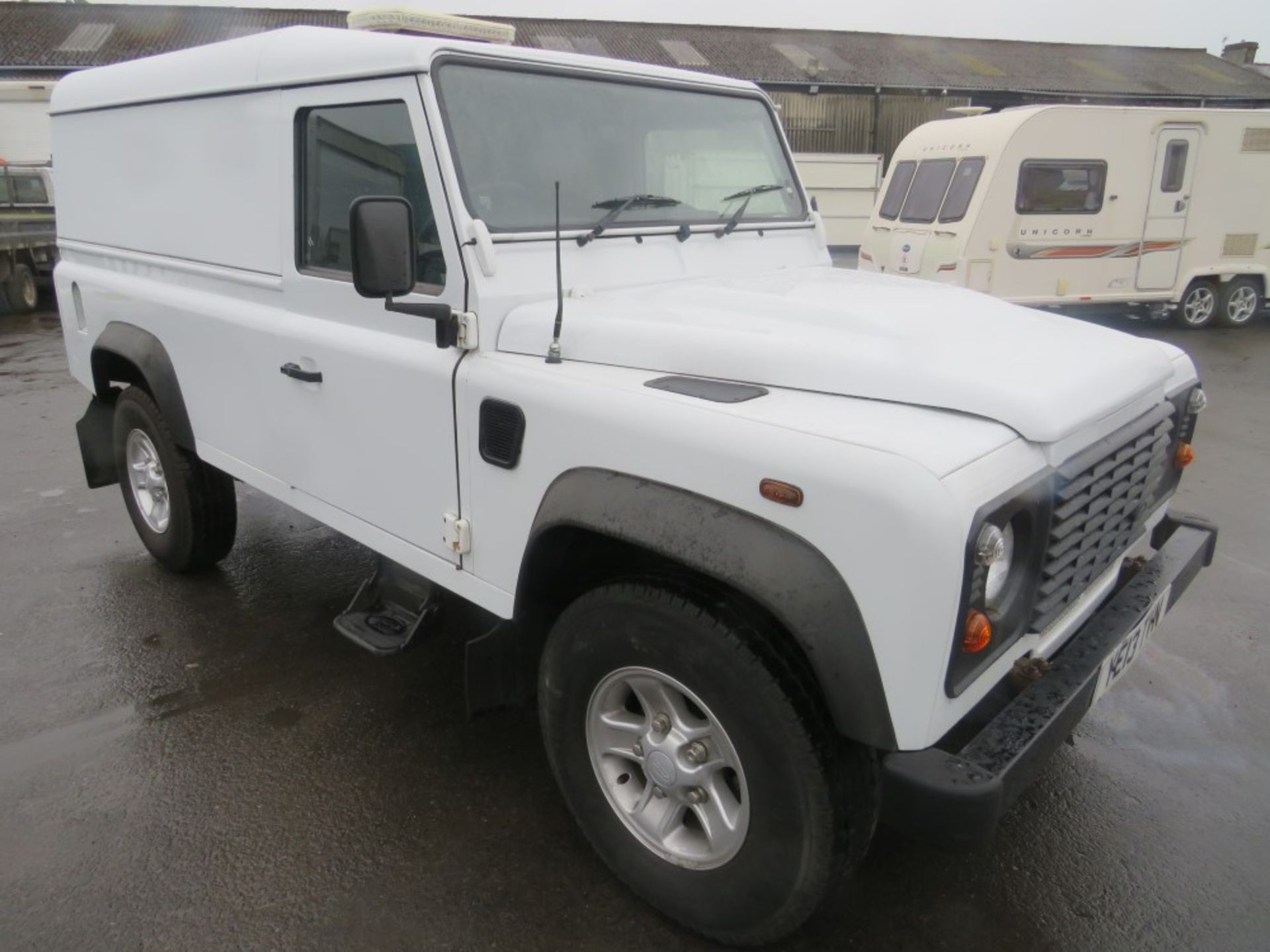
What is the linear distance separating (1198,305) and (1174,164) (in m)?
1.88

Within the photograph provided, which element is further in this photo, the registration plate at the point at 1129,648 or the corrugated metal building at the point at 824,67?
the corrugated metal building at the point at 824,67

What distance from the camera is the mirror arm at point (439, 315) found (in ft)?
8.09

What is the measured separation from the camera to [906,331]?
2365mm

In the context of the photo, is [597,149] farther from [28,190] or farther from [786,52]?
[786,52]

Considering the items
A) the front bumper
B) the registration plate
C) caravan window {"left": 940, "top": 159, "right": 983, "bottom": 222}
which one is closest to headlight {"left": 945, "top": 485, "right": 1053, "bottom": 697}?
the front bumper

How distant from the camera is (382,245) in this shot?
92.4 inches

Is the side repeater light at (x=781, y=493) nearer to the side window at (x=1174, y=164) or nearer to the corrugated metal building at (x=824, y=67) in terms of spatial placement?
the side window at (x=1174, y=164)

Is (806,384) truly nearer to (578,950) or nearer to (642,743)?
(642,743)

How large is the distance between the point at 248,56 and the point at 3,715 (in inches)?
101

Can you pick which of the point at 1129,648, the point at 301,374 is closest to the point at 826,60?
the point at 301,374

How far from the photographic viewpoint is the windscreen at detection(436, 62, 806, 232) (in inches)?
105

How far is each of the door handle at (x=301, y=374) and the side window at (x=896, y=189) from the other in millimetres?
10164

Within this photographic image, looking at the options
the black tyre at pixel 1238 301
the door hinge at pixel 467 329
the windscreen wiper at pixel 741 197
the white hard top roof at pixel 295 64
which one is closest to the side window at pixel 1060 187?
the black tyre at pixel 1238 301

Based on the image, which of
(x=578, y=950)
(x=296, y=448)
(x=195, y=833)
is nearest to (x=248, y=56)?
(x=296, y=448)
